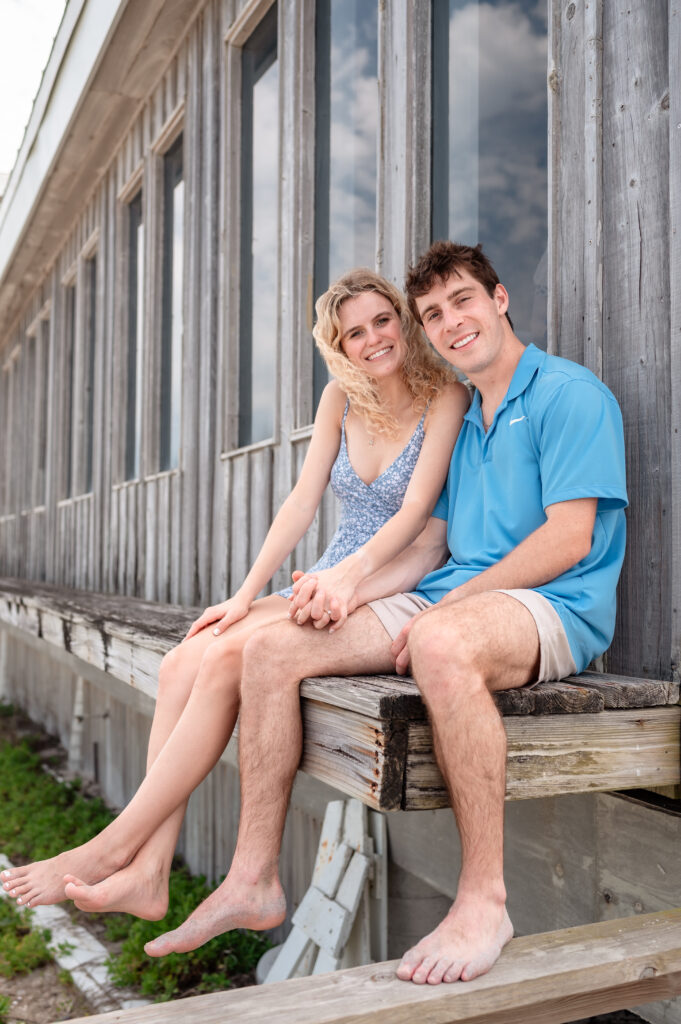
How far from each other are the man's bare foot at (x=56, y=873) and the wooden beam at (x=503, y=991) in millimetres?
644

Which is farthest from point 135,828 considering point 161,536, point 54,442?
point 54,442

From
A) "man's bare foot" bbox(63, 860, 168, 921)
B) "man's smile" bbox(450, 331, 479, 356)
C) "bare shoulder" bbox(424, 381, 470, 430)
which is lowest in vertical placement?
"man's bare foot" bbox(63, 860, 168, 921)

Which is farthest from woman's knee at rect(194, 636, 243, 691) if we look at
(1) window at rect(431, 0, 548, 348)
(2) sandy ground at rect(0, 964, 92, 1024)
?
(2) sandy ground at rect(0, 964, 92, 1024)

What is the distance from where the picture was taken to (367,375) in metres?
2.56

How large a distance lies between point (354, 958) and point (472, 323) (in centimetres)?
246

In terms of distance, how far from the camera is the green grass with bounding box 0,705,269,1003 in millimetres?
4078

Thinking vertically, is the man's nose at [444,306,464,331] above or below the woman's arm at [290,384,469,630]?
above

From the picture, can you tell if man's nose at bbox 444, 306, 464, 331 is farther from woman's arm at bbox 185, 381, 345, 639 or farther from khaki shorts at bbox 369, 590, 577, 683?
khaki shorts at bbox 369, 590, 577, 683

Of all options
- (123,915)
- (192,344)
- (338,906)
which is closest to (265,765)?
(338,906)

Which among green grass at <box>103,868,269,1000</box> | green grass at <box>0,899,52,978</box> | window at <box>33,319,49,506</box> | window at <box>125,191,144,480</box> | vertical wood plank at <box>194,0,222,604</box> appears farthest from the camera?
window at <box>33,319,49,506</box>

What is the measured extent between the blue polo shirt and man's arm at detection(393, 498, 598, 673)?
0.10 ft

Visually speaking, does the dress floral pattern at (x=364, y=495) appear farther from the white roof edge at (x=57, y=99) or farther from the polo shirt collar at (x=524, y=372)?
the white roof edge at (x=57, y=99)

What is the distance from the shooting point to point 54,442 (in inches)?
350

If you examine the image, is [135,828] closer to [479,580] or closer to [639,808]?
[479,580]
